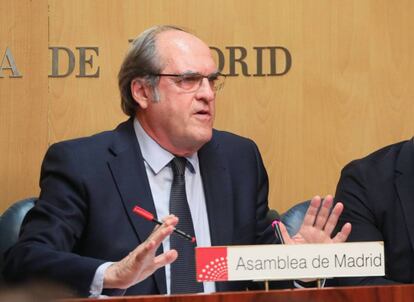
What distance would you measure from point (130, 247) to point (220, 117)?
1.19 meters

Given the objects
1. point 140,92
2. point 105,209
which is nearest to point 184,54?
point 140,92

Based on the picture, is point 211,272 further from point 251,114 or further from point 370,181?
point 251,114

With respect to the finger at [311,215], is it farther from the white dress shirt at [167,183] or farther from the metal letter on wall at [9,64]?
the metal letter on wall at [9,64]

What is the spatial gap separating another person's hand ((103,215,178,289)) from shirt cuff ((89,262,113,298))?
0.03 meters

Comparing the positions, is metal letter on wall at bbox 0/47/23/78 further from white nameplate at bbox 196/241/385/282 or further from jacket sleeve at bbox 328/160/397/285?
white nameplate at bbox 196/241/385/282

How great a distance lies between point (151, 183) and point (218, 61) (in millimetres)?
1042

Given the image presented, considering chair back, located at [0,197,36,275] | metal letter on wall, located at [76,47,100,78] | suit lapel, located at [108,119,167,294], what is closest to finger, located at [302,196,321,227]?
suit lapel, located at [108,119,167,294]

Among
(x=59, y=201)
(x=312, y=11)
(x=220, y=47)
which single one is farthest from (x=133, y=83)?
(x=312, y=11)

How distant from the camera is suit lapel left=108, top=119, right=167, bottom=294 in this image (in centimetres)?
261

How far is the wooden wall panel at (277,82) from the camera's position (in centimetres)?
354

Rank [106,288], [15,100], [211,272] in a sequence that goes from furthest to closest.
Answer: [15,100]
[106,288]
[211,272]

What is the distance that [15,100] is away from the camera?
352 cm

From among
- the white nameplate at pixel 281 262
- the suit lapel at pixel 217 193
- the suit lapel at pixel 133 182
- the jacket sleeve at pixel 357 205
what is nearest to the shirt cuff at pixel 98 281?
the suit lapel at pixel 133 182

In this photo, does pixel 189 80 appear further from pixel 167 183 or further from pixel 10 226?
pixel 10 226
